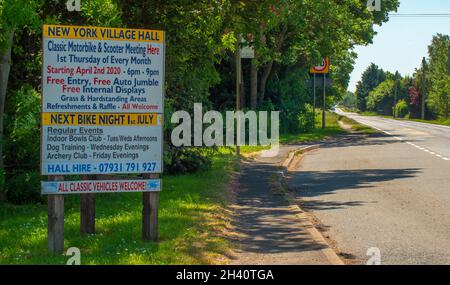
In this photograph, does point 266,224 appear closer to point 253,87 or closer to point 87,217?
point 87,217

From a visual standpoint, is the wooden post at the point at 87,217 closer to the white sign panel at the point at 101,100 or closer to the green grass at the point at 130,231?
the green grass at the point at 130,231

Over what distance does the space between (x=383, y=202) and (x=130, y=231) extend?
553 centimetres

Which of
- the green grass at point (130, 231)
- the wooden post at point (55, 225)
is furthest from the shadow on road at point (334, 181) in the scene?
the wooden post at point (55, 225)

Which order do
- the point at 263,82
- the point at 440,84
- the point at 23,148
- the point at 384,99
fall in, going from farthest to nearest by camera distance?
1. the point at 384,99
2. the point at 440,84
3. the point at 263,82
4. the point at 23,148

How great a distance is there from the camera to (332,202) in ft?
45.0

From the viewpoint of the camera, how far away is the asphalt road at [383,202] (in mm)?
9055

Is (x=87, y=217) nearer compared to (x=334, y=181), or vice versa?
(x=87, y=217)

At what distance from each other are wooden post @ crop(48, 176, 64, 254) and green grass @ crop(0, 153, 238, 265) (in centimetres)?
17

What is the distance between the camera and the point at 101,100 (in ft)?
28.4

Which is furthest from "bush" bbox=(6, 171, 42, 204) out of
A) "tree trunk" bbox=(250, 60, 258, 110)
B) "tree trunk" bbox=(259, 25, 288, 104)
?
"tree trunk" bbox=(250, 60, 258, 110)

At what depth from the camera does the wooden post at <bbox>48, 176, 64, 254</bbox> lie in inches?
330

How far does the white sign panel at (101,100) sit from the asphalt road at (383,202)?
2.86 m

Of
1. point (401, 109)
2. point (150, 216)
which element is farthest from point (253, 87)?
point (401, 109)

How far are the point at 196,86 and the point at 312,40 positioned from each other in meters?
22.5
